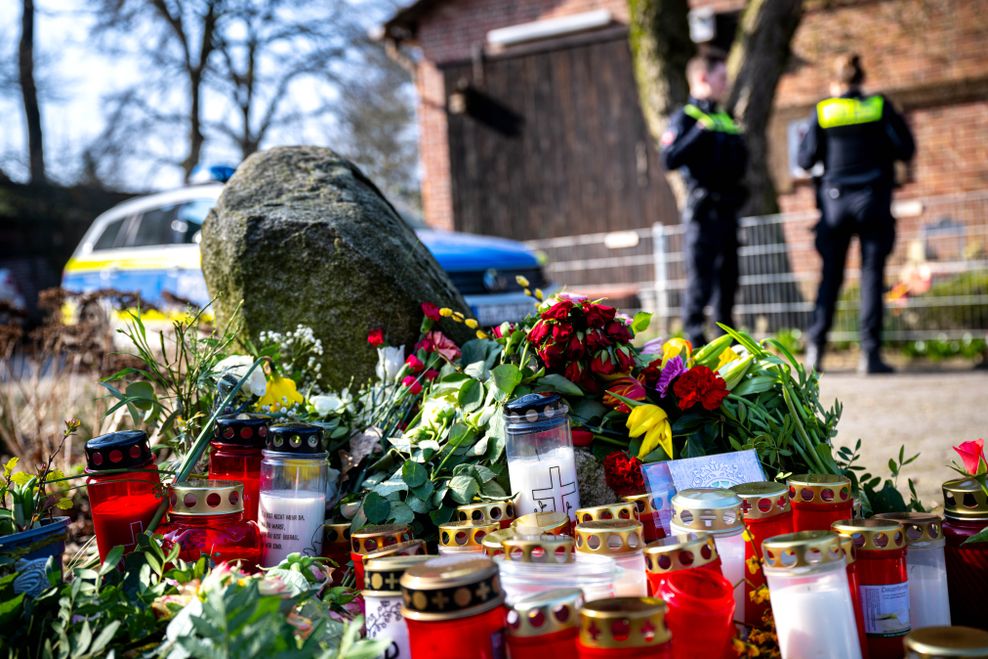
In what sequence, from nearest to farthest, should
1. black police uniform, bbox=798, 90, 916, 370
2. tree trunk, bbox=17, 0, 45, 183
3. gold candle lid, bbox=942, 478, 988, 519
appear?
gold candle lid, bbox=942, 478, 988, 519
black police uniform, bbox=798, 90, 916, 370
tree trunk, bbox=17, 0, 45, 183

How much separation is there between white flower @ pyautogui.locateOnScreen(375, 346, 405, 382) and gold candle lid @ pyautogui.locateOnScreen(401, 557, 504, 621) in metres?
1.32

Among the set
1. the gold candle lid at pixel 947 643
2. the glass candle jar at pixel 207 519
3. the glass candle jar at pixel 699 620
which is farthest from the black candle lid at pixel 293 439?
the gold candle lid at pixel 947 643

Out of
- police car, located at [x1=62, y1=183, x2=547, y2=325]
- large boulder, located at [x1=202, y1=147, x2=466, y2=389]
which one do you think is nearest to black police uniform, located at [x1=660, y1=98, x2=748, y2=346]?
police car, located at [x1=62, y1=183, x2=547, y2=325]

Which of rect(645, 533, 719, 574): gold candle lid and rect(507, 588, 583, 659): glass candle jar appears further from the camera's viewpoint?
rect(645, 533, 719, 574): gold candle lid

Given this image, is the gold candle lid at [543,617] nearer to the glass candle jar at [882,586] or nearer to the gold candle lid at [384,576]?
the gold candle lid at [384,576]

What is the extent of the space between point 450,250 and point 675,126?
76.7 inches

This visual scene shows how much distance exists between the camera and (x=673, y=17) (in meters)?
8.82

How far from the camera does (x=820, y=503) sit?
1734 mm

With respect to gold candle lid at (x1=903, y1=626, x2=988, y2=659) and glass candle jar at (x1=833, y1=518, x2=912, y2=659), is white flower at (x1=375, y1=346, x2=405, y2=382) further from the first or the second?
gold candle lid at (x1=903, y1=626, x2=988, y2=659)

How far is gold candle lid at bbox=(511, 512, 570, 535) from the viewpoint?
1.64 meters

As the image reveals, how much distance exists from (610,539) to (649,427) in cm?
68

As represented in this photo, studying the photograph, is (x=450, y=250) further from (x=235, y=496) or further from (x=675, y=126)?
(x=235, y=496)

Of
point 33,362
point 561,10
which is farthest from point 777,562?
point 561,10

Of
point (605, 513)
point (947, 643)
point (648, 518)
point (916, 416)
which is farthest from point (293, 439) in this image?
point (916, 416)
